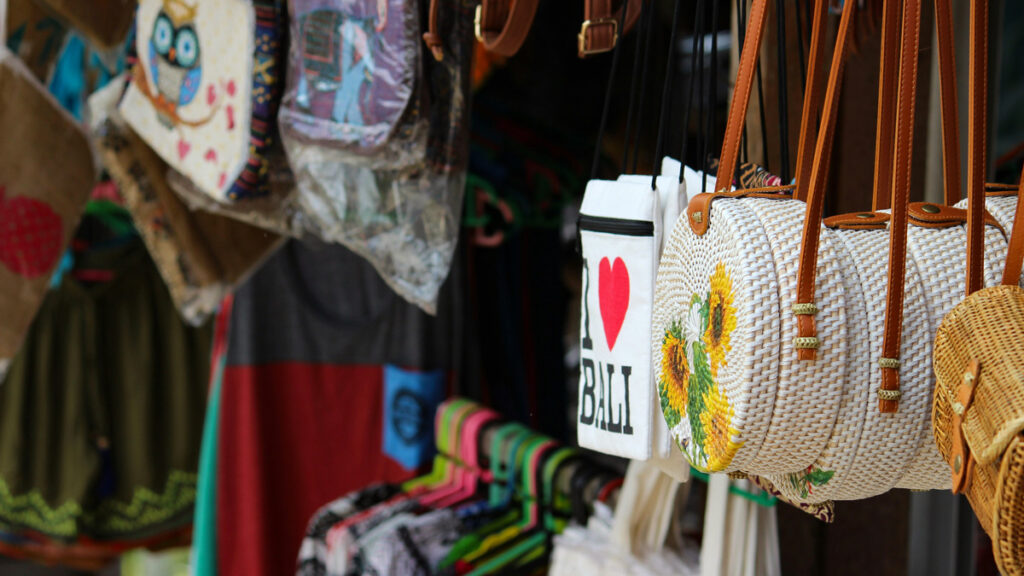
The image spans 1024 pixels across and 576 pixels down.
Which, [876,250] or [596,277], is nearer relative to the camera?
[876,250]

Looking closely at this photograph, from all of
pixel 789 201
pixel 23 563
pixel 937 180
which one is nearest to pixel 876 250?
pixel 789 201

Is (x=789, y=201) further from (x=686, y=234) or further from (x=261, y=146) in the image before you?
(x=261, y=146)

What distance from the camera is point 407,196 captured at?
1.01 m

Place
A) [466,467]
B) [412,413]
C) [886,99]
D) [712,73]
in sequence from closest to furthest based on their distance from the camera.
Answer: [886,99], [712,73], [466,467], [412,413]

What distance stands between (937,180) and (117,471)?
180 centimetres

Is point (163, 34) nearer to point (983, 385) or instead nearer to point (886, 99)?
point (886, 99)

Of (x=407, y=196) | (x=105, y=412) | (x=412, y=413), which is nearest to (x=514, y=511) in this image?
(x=412, y=413)

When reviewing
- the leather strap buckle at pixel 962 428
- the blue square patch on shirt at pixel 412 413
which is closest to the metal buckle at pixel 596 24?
the leather strap buckle at pixel 962 428

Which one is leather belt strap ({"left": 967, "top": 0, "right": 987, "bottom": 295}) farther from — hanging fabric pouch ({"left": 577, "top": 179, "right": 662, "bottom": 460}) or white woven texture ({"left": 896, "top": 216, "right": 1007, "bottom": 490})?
hanging fabric pouch ({"left": 577, "top": 179, "right": 662, "bottom": 460})

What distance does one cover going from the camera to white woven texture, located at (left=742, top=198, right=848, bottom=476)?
0.45m

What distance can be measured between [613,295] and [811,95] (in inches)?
7.9

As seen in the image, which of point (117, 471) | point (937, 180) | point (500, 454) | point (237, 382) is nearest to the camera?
point (937, 180)

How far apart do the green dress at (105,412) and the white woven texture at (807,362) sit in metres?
1.79

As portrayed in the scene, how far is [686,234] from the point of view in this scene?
1.73ft
